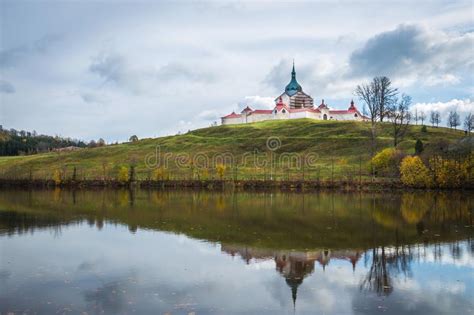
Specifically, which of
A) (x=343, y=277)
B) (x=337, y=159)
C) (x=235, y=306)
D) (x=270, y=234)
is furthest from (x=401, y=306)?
(x=337, y=159)

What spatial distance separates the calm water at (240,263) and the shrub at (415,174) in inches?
1076

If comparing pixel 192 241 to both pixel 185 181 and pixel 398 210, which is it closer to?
pixel 398 210

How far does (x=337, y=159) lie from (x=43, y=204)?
56512 mm

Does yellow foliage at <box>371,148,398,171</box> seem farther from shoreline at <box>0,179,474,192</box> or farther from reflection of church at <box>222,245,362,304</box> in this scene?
reflection of church at <box>222,245,362,304</box>

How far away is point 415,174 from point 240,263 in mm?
51512

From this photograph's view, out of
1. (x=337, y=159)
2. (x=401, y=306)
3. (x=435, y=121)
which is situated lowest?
(x=401, y=306)

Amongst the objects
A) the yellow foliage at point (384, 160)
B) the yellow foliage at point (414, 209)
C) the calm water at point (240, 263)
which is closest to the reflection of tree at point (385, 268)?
the calm water at point (240, 263)

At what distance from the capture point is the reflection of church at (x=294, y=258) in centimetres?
1970

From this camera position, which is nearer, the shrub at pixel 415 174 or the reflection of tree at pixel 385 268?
the reflection of tree at pixel 385 268

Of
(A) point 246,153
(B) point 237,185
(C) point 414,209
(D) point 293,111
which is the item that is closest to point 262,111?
(D) point 293,111

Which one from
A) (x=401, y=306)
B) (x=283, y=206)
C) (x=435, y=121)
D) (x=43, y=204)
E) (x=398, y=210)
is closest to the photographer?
(x=401, y=306)

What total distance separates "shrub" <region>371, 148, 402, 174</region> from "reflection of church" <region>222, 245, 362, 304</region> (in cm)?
5190

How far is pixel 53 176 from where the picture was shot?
3388 inches

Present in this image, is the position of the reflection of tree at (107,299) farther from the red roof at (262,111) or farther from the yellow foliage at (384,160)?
the red roof at (262,111)
